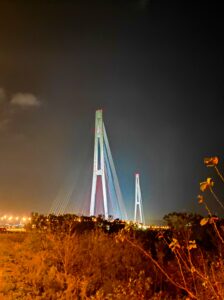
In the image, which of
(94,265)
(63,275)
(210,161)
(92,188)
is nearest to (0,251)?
(94,265)

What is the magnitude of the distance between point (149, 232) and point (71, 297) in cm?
1017

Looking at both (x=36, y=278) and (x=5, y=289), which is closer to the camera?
(x=5, y=289)

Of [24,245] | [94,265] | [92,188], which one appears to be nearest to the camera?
[94,265]

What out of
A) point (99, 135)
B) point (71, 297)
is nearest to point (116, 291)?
point (71, 297)

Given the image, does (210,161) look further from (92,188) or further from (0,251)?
(92,188)

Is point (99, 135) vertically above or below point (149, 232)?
above

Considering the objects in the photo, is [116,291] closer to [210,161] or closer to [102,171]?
[210,161]

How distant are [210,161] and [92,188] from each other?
67.8ft

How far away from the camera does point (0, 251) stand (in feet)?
31.7

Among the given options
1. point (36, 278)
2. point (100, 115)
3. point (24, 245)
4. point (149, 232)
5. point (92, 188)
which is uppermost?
point (100, 115)

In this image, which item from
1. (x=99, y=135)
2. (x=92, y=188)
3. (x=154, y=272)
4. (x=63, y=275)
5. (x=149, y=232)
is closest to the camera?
(x=63, y=275)

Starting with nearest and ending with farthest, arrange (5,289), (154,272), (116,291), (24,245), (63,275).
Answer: (116,291) → (5,289) → (63,275) → (154,272) → (24,245)

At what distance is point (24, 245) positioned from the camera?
29.9ft

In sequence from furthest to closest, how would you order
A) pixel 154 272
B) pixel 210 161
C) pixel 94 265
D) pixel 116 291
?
pixel 154 272, pixel 94 265, pixel 116 291, pixel 210 161
